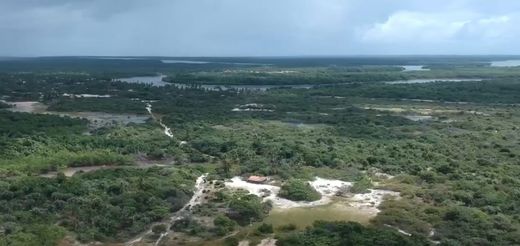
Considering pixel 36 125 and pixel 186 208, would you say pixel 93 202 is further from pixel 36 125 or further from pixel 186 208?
pixel 36 125

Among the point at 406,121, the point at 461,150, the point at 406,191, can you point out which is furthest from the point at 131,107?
the point at 406,191

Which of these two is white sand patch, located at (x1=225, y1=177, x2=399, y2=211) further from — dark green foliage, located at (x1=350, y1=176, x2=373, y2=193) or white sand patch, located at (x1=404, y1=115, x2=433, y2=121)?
white sand patch, located at (x1=404, y1=115, x2=433, y2=121)

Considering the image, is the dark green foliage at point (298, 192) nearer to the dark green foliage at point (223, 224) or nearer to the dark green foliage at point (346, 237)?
the dark green foliage at point (223, 224)

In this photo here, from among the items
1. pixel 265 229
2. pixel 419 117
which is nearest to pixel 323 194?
pixel 265 229

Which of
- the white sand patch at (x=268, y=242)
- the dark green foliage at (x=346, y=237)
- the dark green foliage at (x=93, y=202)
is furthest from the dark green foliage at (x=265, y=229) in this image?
the dark green foliage at (x=93, y=202)

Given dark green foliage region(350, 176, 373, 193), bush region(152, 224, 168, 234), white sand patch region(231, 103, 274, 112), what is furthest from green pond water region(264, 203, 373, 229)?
white sand patch region(231, 103, 274, 112)
